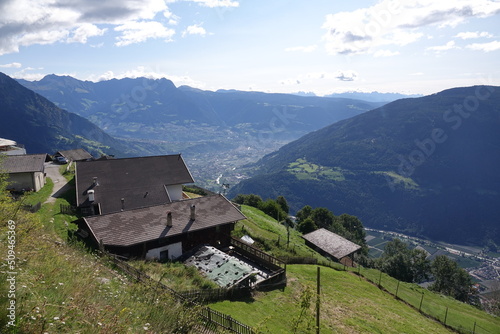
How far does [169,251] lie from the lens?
28953 mm

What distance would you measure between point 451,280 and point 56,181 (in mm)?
79776

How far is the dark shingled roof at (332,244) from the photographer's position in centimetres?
5331

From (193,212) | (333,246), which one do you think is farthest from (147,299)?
(333,246)

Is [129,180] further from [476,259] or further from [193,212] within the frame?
[476,259]

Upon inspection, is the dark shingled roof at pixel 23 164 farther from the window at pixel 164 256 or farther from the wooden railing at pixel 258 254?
the wooden railing at pixel 258 254

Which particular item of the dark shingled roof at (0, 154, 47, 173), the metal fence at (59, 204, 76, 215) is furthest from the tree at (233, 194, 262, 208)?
the metal fence at (59, 204, 76, 215)

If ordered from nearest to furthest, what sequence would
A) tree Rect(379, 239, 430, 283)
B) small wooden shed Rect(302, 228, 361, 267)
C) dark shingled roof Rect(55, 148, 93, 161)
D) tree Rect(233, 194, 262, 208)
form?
small wooden shed Rect(302, 228, 361, 267) → tree Rect(379, 239, 430, 283) → dark shingled roof Rect(55, 148, 93, 161) → tree Rect(233, 194, 262, 208)

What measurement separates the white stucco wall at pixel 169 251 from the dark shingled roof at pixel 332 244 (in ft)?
106

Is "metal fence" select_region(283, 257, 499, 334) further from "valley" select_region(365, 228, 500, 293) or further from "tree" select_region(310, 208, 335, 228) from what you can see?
"valley" select_region(365, 228, 500, 293)

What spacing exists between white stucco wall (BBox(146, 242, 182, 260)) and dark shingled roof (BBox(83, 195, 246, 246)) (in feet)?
4.59

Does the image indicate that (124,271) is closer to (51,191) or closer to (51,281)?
(51,281)

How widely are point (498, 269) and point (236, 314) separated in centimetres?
20884

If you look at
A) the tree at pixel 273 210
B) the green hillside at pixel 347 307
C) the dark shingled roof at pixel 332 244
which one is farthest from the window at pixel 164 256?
the tree at pixel 273 210

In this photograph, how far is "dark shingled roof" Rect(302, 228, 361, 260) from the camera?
53.3m
